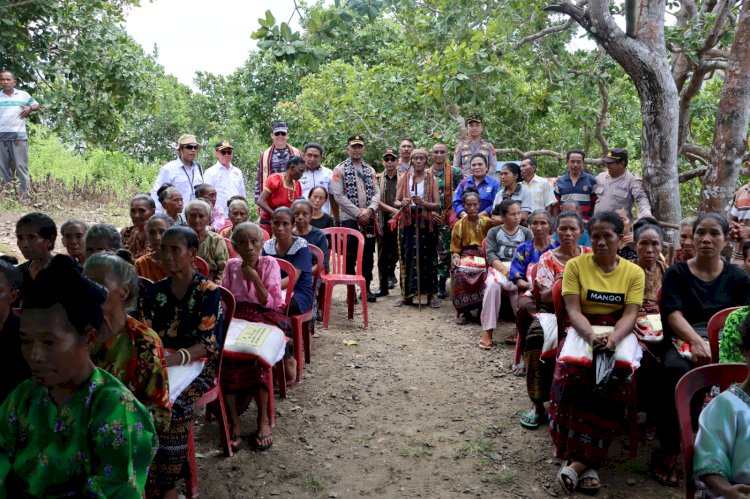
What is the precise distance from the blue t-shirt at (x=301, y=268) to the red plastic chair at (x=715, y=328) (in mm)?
2939

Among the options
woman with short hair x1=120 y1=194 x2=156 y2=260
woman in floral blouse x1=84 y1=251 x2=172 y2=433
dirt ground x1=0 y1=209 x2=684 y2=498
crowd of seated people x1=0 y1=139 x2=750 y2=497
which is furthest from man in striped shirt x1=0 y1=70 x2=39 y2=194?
woman in floral blouse x1=84 y1=251 x2=172 y2=433

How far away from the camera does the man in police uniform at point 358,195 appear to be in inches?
326

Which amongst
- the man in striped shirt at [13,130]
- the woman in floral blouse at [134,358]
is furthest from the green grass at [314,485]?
the man in striped shirt at [13,130]

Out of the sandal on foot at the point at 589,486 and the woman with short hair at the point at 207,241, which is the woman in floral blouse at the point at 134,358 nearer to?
the sandal on foot at the point at 589,486

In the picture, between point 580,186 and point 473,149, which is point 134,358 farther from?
point 473,149

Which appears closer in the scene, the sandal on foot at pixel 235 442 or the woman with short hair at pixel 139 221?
the sandal on foot at pixel 235 442

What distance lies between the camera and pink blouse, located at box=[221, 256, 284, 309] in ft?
15.1

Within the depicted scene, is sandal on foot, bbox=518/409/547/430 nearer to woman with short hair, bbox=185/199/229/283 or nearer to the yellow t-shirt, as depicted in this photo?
the yellow t-shirt

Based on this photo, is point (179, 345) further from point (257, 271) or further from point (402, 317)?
point (402, 317)

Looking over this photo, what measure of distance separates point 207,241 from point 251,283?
0.88m

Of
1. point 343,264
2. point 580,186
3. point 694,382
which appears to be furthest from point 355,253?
point 694,382

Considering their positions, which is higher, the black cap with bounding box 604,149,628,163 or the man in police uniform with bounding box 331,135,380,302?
the black cap with bounding box 604,149,628,163

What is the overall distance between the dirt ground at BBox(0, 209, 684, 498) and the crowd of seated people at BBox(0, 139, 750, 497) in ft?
0.62

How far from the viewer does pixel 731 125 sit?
6.44m
